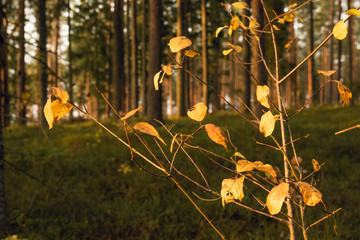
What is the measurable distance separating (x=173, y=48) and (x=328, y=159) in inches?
260

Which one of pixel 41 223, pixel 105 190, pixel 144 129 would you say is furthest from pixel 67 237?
pixel 144 129

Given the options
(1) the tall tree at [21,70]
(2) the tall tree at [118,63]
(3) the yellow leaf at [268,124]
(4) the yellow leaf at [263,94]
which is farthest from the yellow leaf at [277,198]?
(2) the tall tree at [118,63]

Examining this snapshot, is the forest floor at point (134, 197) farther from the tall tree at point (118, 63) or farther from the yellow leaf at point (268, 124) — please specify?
the tall tree at point (118, 63)

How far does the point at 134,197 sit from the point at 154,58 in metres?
4.73

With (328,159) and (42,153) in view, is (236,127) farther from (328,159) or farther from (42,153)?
(42,153)

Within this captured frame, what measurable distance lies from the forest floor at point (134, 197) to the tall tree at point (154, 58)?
3.87 feet

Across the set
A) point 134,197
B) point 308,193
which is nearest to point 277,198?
point 308,193

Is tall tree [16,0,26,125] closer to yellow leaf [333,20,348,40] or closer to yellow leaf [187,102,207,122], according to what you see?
yellow leaf [187,102,207,122]

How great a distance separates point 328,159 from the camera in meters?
6.52

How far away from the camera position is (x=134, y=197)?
16.1 ft

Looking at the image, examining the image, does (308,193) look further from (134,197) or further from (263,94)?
(134,197)

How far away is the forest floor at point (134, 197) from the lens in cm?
393

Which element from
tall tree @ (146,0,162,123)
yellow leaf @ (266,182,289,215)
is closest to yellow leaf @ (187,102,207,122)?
yellow leaf @ (266,182,289,215)

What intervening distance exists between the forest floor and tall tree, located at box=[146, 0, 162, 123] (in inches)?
46.5
